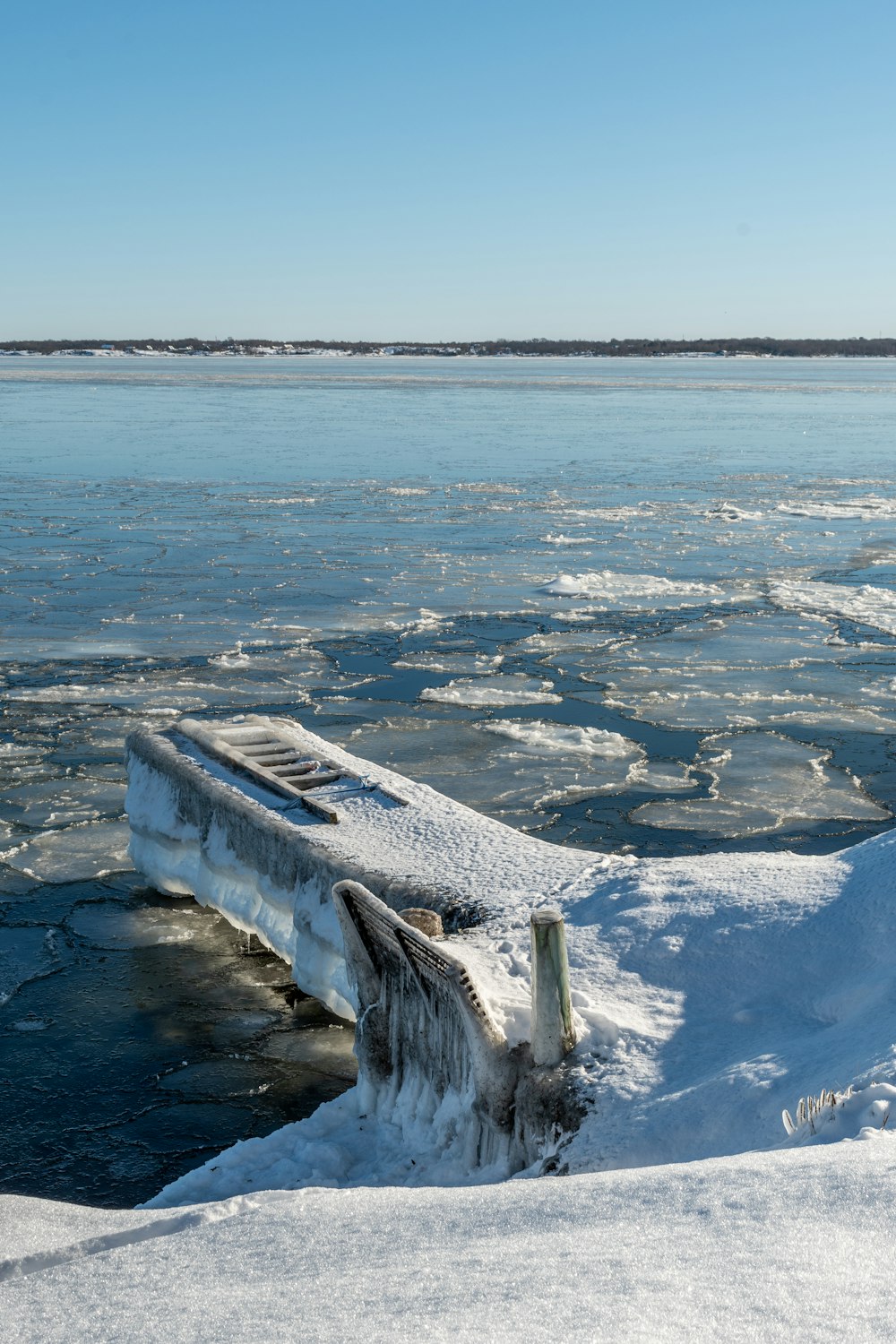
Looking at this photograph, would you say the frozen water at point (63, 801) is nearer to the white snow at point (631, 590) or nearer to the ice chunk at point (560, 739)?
the ice chunk at point (560, 739)

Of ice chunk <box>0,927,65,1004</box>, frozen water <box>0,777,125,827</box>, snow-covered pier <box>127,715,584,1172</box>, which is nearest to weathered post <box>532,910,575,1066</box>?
snow-covered pier <box>127,715,584,1172</box>

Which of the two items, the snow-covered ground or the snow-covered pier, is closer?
the snow-covered ground

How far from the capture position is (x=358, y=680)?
25.1 ft

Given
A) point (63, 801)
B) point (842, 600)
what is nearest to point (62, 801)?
point (63, 801)

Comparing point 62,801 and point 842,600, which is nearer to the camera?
point 62,801

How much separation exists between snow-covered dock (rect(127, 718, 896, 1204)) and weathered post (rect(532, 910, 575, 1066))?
44mm

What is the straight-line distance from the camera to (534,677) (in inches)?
302

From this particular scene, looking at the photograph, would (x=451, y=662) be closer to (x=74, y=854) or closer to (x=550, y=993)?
(x=74, y=854)

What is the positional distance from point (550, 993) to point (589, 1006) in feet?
0.86

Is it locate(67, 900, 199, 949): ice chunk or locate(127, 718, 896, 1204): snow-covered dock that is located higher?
locate(127, 718, 896, 1204): snow-covered dock

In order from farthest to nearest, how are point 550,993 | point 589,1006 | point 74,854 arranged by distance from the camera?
point 74,854 → point 589,1006 → point 550,993

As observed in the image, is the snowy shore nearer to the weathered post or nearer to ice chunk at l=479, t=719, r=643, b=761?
the weathered post

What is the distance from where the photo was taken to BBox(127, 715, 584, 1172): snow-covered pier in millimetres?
2863

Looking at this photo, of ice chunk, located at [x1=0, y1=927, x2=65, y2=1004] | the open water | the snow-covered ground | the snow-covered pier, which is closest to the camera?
the snow-covered ground
